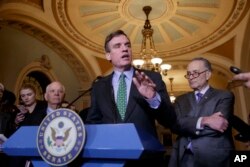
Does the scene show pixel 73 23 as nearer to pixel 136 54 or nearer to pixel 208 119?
pixel 136 54

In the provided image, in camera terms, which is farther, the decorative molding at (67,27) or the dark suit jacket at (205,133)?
the decorative molding at (67,27)

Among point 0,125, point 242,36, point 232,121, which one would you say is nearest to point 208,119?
point 232,121

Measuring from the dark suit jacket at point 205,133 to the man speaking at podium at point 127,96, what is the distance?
43 cm

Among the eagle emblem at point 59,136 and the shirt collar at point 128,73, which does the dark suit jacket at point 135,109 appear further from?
the eagle emblem at point 59,136

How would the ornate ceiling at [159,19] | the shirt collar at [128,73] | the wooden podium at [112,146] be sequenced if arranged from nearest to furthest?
1. the wooden podium at [112,146]
2. the shirt collar at [128,73]
3. the ornate ceiling at [159,19]

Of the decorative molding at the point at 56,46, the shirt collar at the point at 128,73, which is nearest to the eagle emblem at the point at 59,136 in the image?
the shirt collar at the point at 128,73

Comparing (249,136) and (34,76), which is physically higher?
(249,136)

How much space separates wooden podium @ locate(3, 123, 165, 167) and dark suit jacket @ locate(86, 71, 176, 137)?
0.20m

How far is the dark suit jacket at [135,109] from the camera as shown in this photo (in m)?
1.40

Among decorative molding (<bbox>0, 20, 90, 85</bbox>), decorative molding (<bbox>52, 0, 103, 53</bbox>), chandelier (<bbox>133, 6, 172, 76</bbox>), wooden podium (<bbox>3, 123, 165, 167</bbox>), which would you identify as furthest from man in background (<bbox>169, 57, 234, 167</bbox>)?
decorative molding (<bbox>0, 20, 90, 85</bbox>)

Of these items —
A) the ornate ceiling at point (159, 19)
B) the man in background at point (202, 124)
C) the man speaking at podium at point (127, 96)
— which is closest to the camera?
the man speaking at podium at point (127, 96)

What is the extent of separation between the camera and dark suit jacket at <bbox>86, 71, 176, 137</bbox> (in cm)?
140

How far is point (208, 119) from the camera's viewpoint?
1.79 metres

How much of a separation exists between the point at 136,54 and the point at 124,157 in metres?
7.87
